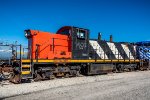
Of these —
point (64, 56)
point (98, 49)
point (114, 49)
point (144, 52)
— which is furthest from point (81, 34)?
point (144, 52)

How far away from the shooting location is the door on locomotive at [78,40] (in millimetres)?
15203

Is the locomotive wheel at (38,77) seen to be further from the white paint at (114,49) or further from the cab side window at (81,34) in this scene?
the white paint at (114,49)

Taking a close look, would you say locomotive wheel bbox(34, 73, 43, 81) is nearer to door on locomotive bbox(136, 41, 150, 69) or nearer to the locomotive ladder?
the locomotive ladder

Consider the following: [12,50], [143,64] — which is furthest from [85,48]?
[143,64]

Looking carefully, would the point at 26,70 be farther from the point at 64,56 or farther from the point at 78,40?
the point at 78,40

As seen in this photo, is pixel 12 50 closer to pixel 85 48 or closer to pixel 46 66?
pixel 46 66

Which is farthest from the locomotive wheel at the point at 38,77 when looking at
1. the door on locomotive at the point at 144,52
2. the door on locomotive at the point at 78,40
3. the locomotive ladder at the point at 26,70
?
the door on locomotive at the point at 144,52

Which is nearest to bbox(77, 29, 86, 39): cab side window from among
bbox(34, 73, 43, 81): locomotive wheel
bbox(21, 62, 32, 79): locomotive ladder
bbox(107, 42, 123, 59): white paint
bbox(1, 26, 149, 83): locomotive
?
bbox(1, 26, 149, 83): locomotive

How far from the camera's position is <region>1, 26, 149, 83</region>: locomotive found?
42.1ft

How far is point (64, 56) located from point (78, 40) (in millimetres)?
1681

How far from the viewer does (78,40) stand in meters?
15.6

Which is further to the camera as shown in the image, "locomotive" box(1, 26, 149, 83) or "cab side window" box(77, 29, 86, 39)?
"cab side window" box(77, 29, 86, 39)

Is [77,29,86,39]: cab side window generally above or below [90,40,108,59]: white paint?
above

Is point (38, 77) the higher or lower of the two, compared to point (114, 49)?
lower
